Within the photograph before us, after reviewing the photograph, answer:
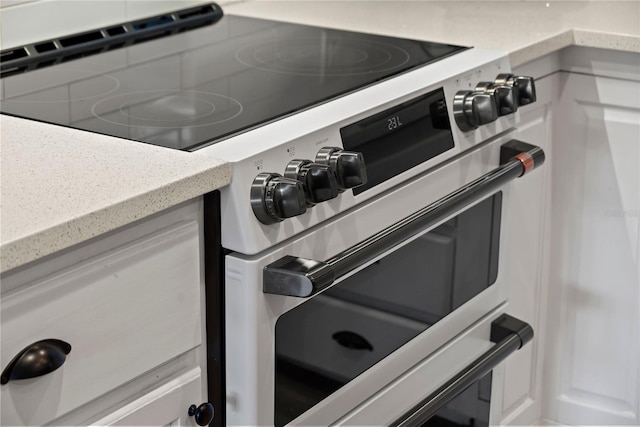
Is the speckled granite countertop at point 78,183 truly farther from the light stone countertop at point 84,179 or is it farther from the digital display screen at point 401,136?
the digital display screen at point 401,136

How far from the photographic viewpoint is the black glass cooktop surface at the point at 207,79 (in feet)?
4.04

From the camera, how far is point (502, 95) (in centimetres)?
145

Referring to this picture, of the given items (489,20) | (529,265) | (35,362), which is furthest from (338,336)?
(489,20)

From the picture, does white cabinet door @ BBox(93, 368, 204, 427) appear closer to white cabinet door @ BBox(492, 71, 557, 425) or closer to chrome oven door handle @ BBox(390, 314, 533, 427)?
chrome oven door handle @ BBox(390, 314, 533, 427)

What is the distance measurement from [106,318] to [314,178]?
29 centimetres

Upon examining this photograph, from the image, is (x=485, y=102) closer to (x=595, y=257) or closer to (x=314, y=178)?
(x=314, y=178)

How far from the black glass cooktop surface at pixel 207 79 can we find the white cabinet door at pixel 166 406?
0.27 m

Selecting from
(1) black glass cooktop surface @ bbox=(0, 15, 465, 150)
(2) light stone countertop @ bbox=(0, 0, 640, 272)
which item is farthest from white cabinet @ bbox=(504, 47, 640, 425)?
(1) black glass cooktop surface @ bbox=(0, 15, 465, 150)

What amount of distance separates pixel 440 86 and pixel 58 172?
0.60 m

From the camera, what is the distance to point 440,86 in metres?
1.41

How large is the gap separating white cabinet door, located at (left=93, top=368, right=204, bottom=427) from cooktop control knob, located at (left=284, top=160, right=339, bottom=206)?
0.81 ft

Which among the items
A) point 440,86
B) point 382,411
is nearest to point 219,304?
point 382,411

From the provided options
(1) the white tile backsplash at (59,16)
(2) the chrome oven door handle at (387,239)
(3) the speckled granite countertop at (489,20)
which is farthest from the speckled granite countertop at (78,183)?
(3) the speckled granite countertop at (489,20)

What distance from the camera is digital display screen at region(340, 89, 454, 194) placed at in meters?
1.26
